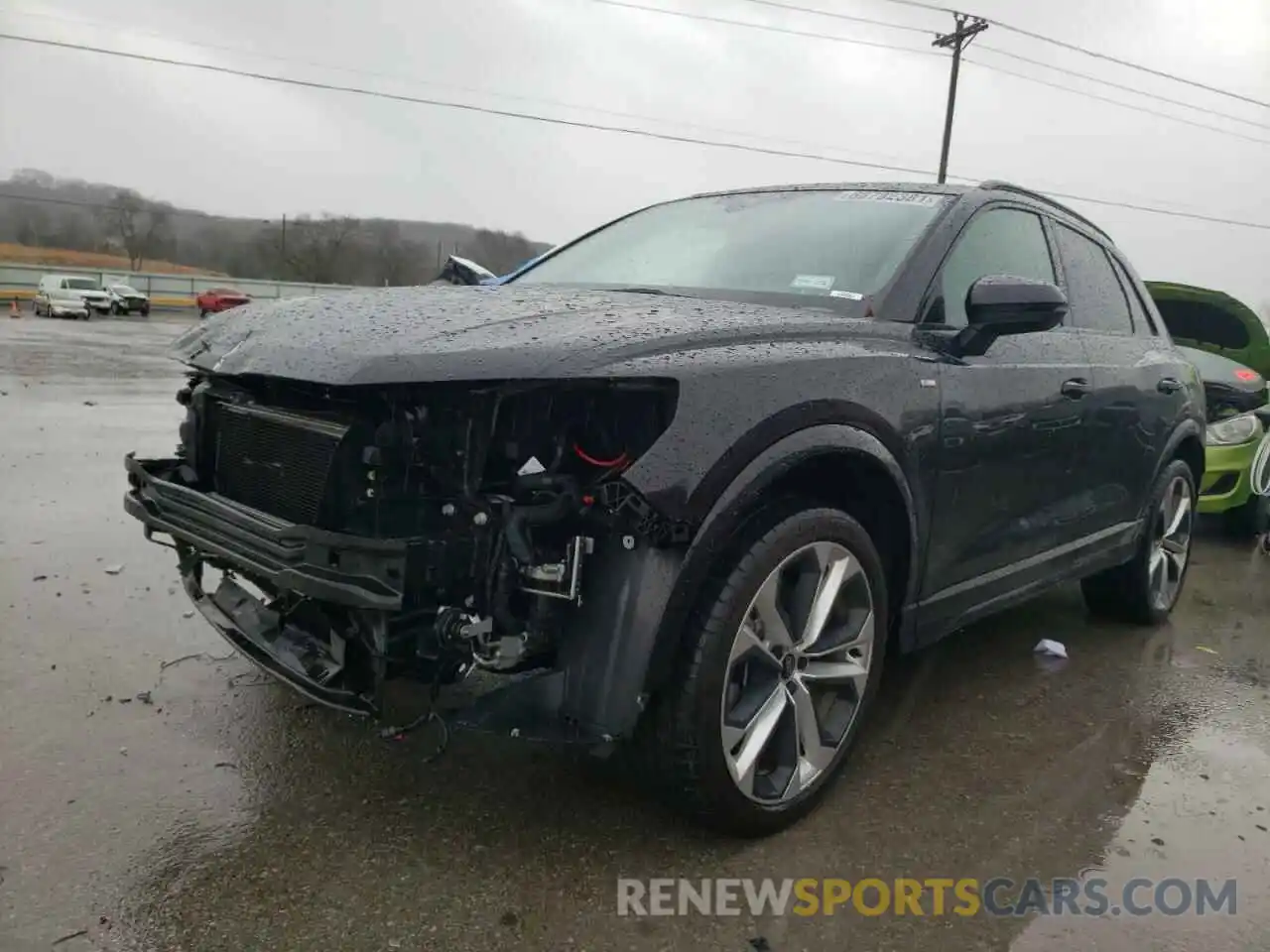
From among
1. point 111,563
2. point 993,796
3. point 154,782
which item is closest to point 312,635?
point 154,782

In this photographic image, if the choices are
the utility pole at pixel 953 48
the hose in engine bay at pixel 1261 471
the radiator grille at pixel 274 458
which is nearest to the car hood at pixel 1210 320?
the hose in engine bay at pixel 1261 471

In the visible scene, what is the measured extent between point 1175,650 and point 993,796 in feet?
6.92

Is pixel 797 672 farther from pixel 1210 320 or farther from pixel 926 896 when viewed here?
pixel 1210 320

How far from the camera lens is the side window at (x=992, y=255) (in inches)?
129

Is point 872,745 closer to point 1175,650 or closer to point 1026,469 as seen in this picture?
point 1026,469

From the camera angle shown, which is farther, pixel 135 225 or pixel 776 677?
pixel 135 225

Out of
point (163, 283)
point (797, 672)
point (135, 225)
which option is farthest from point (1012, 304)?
point (135, 225)

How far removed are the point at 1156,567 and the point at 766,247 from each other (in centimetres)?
279

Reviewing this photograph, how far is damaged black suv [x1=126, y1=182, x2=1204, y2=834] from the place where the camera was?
87.8 inches

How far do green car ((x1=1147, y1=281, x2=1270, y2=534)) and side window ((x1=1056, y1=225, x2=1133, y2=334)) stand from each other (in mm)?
1908

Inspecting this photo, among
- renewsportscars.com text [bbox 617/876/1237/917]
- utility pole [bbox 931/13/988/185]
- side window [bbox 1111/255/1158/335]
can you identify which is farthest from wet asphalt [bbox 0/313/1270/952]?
utility pole [bbox 931/13/988/185]

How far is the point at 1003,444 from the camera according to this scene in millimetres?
3275

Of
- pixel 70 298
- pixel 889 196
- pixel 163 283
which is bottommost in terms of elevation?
pixel 70 298

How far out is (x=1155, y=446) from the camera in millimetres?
4457
